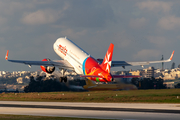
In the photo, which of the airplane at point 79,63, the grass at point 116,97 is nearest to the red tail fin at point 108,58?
the airplane at point 79,63

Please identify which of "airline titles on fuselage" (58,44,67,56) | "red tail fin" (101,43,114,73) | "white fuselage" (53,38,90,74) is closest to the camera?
"red tail fin" (101,43,114,73)

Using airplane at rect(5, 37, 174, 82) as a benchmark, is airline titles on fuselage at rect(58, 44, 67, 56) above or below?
above

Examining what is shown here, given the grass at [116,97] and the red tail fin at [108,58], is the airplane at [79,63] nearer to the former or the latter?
the red tail fin at [108,58]

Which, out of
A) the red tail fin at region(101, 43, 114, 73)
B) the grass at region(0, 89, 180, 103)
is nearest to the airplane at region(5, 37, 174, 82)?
the red tail fin at region(101, 43, 114, 73)

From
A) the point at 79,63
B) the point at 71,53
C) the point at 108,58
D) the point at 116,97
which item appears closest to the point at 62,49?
the point at 71,53

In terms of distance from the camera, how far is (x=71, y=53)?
74.5 m

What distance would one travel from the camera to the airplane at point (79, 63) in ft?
208

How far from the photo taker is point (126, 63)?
257ft

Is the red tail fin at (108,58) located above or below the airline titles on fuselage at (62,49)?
below

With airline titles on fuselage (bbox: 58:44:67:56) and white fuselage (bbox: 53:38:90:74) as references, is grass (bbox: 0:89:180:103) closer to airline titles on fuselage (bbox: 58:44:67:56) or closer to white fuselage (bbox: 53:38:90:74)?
white fuselage (bbox: 53:38:90:74)

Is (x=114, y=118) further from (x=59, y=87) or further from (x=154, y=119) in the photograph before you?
(x=59, y=87)

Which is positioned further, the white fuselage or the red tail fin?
the white fuselage

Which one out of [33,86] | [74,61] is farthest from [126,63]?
[33,86]

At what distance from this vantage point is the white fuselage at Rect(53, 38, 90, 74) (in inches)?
2830
